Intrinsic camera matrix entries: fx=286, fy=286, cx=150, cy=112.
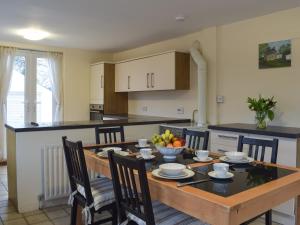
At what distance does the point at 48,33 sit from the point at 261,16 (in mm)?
3142

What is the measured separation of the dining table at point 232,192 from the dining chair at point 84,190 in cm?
21

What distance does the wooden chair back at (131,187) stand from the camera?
5.04ft

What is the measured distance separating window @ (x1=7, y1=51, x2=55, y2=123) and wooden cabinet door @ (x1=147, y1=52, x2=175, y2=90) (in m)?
2.22

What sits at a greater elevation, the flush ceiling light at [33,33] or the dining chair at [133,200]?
the flush ceiling light at [33,33]

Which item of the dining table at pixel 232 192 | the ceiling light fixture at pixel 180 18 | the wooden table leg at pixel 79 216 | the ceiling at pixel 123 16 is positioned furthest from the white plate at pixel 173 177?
the ceiling light fixture at pixel 180 18

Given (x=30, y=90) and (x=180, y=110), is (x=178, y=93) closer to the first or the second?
(x=180, y=110)

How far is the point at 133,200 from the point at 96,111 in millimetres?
4343

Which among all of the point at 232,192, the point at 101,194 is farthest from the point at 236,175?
the point at 101,194

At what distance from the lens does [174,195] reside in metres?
1.55

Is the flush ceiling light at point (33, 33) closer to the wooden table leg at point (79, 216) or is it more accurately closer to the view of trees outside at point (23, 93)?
the view of trees outside at point (23, 93)

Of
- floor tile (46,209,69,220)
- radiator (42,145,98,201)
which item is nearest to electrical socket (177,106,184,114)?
radiator (42,145,98,201)

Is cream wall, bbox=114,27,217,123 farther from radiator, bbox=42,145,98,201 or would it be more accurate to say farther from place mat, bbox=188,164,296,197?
place mat, bbox=188,164,296,197

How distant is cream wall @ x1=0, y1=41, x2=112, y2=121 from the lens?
584 centimetres

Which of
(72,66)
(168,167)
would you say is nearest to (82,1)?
(168,167)
